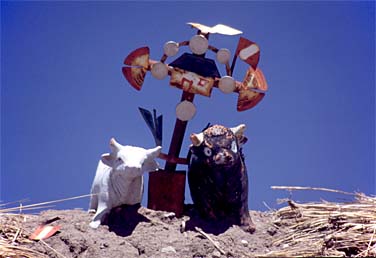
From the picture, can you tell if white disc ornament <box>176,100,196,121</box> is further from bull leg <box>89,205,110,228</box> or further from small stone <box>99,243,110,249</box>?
small stone <box>99,243,110,249</box>

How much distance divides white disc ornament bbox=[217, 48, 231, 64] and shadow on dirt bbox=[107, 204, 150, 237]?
4.35ft

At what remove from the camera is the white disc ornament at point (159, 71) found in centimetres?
388

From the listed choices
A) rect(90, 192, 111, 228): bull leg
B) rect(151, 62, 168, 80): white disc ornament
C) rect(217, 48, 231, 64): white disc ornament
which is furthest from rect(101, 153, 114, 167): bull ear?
rect(217, 48, 231, 64): white disc ornament

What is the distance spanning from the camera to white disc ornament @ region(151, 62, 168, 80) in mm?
3881

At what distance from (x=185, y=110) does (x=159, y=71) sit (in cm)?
37

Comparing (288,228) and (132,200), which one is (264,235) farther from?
(132,200)

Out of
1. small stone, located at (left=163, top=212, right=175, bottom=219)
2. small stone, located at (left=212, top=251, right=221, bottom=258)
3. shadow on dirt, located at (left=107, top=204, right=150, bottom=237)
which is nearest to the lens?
small stone, located at (left=212, top=251, right=221, bottom=258)

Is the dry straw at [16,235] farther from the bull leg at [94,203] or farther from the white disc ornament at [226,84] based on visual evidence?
the white disc ornament at [226,84]

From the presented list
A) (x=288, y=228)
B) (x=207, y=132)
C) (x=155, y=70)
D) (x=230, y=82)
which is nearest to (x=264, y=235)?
(x=288, y=228)

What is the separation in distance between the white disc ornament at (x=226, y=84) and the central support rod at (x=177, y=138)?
24cm

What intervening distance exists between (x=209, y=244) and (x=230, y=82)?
4.47 ft

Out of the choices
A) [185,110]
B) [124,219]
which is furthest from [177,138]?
[124,219]

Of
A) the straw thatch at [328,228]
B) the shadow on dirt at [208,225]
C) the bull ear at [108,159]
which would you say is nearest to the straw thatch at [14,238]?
the bull ear at [108,159]

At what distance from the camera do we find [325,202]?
11.5ft
